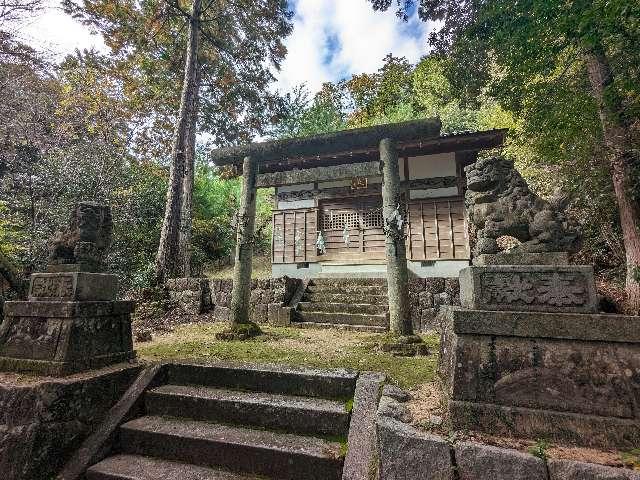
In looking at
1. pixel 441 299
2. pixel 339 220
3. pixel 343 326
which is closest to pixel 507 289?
pixel 343 326

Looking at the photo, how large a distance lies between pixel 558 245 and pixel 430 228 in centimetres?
890

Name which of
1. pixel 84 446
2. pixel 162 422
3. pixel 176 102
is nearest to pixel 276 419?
pixel 162 422

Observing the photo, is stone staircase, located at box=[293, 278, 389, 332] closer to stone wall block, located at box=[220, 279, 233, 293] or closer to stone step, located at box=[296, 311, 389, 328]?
stone step, located at box=[296, 311, 389, 328]

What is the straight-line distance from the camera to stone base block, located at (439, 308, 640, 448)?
2.13 metres

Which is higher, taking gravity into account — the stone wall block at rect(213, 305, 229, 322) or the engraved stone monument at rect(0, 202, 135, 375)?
the engraved stone monument at rect(0, 202, 135, 375)

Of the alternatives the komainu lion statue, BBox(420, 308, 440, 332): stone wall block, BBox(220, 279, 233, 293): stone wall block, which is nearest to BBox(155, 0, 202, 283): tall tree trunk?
BBox(220, 279, 233, 293): stone wall block

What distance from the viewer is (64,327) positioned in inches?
131

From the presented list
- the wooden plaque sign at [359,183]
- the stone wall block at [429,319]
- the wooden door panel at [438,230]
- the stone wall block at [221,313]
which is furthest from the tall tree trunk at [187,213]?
the wooden door panel at [438,230]

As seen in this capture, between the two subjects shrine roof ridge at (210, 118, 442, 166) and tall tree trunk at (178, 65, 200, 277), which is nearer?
shrine roof ridge at (210, 118, 442, 166)

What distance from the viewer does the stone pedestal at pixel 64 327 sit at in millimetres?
3305

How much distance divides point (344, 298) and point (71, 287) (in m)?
6.83

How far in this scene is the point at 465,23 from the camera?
9195 millimetres

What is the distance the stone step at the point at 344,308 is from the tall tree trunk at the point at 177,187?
4.40 m

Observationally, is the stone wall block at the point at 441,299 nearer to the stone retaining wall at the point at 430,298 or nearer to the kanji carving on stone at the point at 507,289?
the stone retaining wall at the point at 430,298
